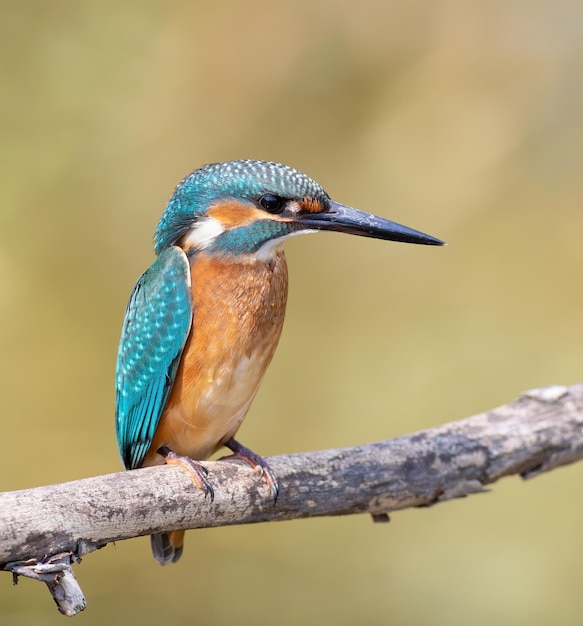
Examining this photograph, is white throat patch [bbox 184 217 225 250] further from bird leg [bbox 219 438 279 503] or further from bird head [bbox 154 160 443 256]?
bird leg [bbox 219 438 279 503]

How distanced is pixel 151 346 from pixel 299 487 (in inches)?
21.0

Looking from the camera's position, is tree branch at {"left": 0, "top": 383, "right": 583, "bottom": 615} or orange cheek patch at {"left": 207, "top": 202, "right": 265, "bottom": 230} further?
orange cheek patch at {"left": 207, "top": 202, "right": 265, "bottom": 230}

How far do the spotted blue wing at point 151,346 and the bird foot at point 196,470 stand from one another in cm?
10

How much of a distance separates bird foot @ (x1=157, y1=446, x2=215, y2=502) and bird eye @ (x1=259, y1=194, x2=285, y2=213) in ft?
2.16

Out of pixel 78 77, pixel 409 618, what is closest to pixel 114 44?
pixel 78 77

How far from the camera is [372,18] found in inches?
162

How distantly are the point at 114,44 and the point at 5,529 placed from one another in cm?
268

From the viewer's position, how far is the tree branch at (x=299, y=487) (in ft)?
6.02

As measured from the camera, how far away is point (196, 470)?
2.22 metres

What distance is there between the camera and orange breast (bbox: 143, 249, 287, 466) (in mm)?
2307

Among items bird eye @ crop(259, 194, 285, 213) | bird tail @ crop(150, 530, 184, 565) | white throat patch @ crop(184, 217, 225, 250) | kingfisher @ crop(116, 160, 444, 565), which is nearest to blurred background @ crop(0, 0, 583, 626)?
bird tail @ crop(150, 530, 184, 565)

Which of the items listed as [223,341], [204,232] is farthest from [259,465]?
[204,232]

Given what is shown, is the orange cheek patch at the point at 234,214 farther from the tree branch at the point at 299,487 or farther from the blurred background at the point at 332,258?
the blurred background at the point at 332,258

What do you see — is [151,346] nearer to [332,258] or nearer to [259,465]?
[259,465]
